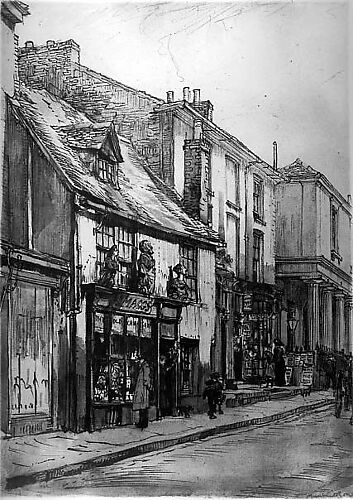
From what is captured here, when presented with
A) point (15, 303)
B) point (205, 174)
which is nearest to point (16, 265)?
point (15, 303)

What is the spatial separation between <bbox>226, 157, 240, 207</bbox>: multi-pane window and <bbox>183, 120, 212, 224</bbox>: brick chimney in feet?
0.32

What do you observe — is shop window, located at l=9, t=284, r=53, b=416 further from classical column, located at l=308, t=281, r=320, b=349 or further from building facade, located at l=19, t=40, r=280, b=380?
classical column, located at l=308, t=281, r=320, b=349

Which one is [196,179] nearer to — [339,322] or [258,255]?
[258,255]

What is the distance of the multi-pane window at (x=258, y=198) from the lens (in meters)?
3.66

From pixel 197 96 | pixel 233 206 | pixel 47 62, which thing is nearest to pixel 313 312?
pixel 233 206

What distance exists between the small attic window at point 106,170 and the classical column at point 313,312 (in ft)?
3.01

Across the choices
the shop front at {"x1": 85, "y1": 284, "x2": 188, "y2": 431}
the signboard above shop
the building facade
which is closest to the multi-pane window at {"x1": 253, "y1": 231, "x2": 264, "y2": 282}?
the building facade

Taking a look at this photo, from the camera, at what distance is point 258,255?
12.0 feet

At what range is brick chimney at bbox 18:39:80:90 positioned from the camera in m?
3.46

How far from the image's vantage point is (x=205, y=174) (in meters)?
3.63

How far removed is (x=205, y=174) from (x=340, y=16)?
2.74 feet

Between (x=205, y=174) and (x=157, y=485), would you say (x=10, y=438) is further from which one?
(x=205, y=174)

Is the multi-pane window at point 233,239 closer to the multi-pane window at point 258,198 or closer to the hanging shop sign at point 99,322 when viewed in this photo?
the multi-pane window at point 258,198

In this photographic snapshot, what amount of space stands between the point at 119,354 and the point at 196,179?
78 cm
